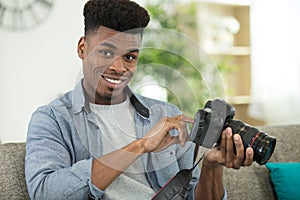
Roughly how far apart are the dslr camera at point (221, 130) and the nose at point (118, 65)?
19 cm

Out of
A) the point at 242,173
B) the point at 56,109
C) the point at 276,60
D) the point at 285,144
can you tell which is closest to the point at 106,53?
the point at 56,109

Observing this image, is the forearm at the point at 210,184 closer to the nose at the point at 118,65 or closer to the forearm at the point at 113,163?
the forearm at the point at 113,163

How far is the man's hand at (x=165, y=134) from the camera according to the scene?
1.06 m

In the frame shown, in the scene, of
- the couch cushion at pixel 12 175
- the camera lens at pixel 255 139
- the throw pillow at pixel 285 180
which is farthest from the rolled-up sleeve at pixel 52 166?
the throw pillow at pixel 285 180

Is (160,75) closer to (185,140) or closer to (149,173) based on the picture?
(185,140)

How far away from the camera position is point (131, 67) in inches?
41.8

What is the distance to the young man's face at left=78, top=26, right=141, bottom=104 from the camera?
104cm

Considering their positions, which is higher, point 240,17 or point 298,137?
point 240,17

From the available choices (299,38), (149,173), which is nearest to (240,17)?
(299,38)

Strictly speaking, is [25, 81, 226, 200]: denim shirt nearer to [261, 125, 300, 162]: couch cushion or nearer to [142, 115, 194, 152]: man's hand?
[142, 115, 194, 152]: man's hand

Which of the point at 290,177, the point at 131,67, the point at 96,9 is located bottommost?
the point at 290,177

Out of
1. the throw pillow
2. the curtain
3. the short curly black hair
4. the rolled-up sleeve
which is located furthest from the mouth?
the curtain

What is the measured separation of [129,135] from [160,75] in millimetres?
148

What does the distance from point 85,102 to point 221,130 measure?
0.32 meters
